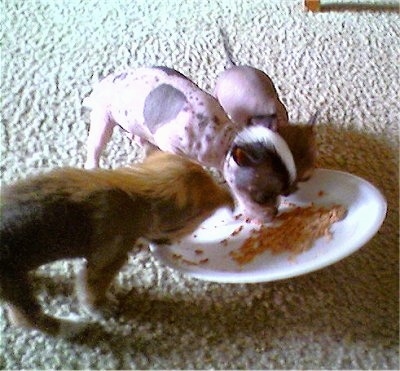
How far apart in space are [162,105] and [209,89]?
37 cm

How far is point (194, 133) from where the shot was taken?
3.84ft

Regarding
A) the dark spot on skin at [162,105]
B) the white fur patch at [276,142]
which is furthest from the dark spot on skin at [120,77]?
the white fur patch at [276,142]

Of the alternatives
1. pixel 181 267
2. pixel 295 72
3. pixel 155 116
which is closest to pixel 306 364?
pixel 181 267

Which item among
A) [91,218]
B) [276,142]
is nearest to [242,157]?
[276,142]

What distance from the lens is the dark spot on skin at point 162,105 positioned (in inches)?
46.7

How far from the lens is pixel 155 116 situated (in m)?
1.19

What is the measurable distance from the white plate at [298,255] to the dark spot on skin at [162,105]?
220 mm

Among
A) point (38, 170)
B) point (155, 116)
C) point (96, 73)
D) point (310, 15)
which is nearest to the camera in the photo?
point (155, 116)

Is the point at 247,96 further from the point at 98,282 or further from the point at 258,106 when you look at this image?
the point at 98,282

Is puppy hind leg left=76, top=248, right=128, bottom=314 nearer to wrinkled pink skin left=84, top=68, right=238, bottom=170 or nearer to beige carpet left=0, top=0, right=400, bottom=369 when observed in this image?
beige carpet left=0, top=0, right=400, bottom=369

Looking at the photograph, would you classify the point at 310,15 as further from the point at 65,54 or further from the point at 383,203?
the point at 383,203

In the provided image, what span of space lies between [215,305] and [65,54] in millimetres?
890

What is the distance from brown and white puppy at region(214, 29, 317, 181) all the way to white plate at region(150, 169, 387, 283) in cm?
8

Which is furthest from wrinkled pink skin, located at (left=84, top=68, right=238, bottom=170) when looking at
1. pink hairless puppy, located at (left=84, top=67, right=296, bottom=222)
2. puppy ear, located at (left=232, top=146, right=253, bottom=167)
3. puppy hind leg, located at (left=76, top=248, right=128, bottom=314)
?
puppy hind leg, located at (left=76, top=248, right=128, bottom=314)
